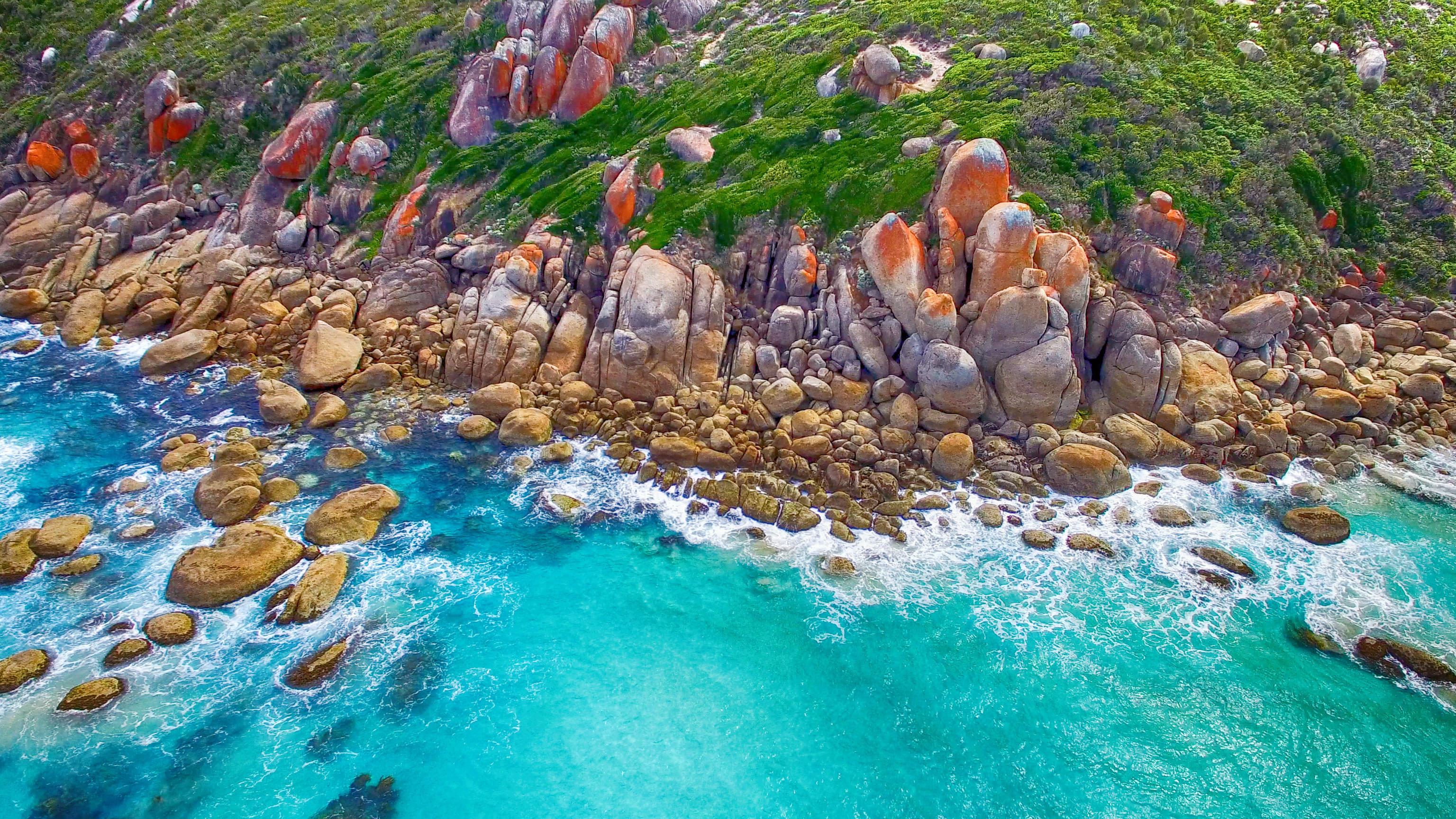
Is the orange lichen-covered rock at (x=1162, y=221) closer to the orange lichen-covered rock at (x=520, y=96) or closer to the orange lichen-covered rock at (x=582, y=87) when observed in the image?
the orange lichen-covered rock at (x=582, y=87)

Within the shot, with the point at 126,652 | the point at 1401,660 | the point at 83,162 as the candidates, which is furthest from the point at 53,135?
the point at 1401,660

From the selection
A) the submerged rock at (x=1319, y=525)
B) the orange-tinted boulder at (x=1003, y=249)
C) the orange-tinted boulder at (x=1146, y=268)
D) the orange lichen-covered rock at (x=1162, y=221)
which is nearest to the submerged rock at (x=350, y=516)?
the orange-tinted boulder at (x=1003, y=249)

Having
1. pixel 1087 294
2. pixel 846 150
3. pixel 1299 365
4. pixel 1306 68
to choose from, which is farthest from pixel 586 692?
pixel 1306 68

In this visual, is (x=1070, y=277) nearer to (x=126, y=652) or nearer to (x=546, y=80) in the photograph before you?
(x=546, y=80)

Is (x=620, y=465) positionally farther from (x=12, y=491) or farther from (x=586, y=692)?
(x=12, y=491)

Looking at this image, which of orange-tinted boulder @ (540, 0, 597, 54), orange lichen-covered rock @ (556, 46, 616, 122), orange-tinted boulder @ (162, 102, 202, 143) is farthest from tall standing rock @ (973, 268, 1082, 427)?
orange-tinted boulder @ (162, 102, 202, 143)

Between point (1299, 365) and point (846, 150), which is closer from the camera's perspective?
point (1299, 365)

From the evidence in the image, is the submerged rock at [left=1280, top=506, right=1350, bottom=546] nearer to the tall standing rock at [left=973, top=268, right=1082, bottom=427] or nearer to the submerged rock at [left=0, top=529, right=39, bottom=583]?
the tall standing rock at [left=973, top=268, right=1082, bottom=427]
